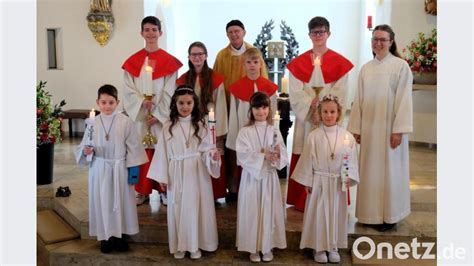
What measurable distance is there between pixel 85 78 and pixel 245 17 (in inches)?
209

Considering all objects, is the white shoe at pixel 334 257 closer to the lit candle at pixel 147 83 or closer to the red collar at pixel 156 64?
the lit candle at pixel 147 83

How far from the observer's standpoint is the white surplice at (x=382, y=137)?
3.93 metres

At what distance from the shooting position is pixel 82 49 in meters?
8.30

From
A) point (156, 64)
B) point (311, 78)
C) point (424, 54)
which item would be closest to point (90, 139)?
point (156, 64)

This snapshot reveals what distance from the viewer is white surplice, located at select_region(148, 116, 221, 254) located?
146 inches

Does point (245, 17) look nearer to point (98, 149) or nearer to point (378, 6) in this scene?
point (378, 6)

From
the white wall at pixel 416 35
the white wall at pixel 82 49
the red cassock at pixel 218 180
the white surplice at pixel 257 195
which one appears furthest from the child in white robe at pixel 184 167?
the white wall at pixel 416 35

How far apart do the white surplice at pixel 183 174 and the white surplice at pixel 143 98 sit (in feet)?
2.18

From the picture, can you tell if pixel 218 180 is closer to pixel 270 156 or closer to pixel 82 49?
pixel 270 156

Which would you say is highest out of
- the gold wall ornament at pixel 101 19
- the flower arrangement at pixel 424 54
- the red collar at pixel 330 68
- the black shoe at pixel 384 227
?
the gold wall ornament at pixel 101 19

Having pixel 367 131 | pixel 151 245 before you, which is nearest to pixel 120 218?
pixel 151 245

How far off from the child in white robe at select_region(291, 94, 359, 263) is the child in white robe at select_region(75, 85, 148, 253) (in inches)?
52.8

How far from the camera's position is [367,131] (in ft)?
13.3

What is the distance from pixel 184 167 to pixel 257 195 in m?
0.60
